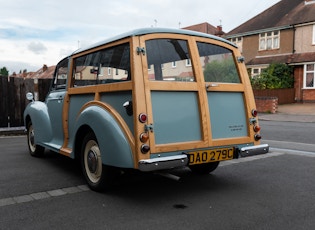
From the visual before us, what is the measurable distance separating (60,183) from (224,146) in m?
2.54

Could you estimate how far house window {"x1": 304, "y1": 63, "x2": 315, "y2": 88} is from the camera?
86.9 ft

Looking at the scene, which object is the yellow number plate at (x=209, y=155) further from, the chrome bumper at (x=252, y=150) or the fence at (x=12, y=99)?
the fence at (x=12, y=99)

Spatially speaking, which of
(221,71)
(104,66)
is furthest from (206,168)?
(104,66)

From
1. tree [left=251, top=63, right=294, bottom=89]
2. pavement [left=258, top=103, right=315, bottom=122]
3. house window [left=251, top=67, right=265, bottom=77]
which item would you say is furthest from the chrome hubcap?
house window [left=251, top=67, right=265, bottom=77]

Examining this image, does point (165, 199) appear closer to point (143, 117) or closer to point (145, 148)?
point (145, 148)

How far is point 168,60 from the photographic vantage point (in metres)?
4.72

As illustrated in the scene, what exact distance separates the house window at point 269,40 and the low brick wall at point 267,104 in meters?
9.84

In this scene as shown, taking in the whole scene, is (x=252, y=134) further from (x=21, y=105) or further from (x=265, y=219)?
(x=21, y=105)

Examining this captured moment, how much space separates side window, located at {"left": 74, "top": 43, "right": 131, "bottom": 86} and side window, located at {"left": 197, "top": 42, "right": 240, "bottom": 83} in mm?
1084

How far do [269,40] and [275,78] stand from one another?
18.5 ft

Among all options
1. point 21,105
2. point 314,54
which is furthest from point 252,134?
point 314,54


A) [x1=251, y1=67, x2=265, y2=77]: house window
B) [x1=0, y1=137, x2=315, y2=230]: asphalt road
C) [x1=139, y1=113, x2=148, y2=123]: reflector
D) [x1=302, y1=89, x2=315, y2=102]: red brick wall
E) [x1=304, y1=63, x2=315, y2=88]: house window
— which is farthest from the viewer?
[x1=251, y1=67, x2=265, y2=77]: house window

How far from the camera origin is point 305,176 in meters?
5.73

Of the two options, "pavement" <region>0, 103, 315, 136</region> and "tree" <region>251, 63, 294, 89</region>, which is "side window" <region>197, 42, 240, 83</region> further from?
"tree" <region>251, 63, 294, 89</region>
